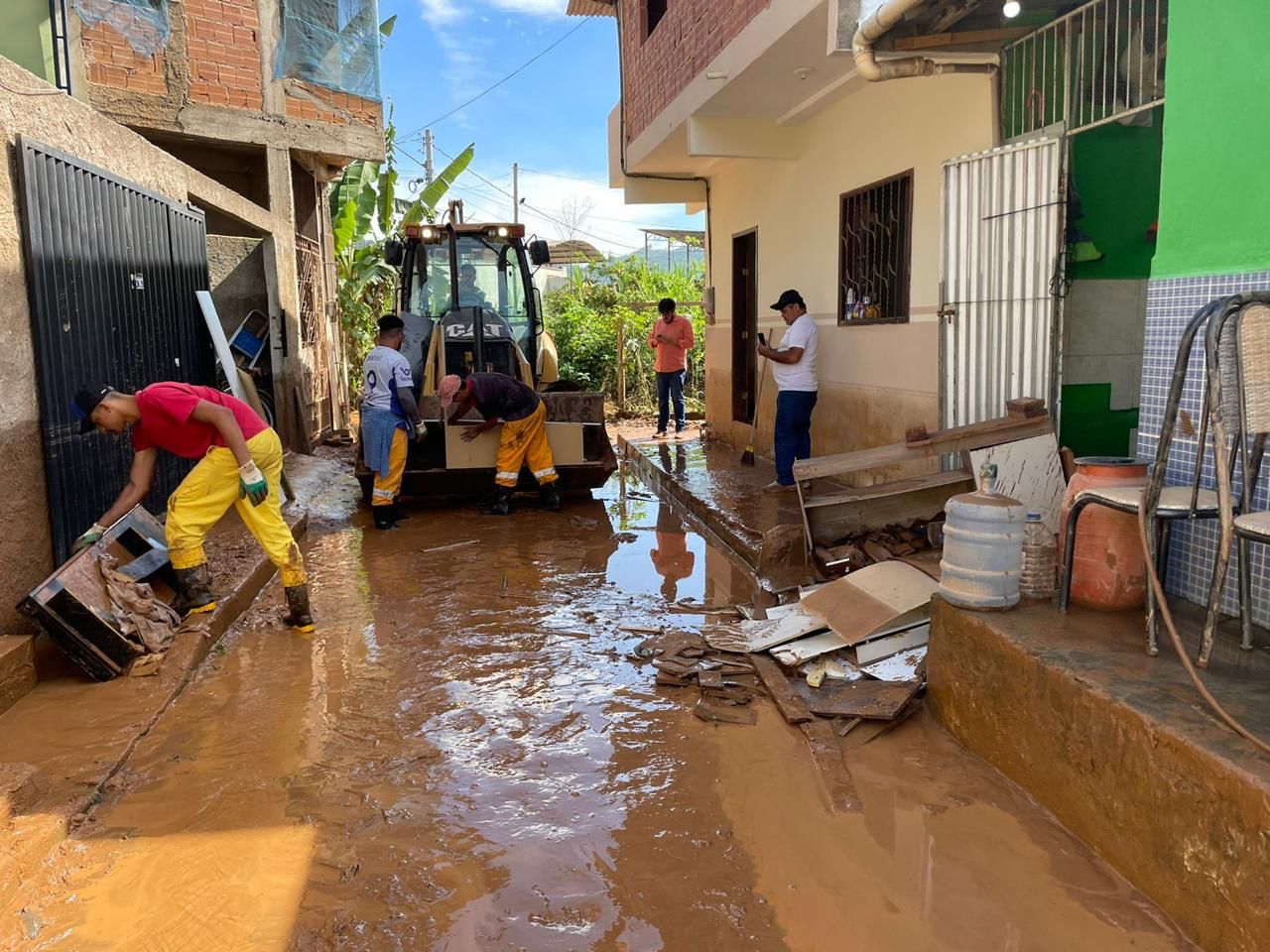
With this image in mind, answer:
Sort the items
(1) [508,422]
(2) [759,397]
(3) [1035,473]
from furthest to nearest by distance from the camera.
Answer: (2) [759,397] → (1) [508,422] → (3) [1035,473]

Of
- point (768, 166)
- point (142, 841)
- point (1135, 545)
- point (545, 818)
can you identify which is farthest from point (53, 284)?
point (768, 166)

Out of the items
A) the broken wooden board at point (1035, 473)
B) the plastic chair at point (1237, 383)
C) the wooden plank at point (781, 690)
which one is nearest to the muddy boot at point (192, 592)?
the wooden plank at point (781, 690)

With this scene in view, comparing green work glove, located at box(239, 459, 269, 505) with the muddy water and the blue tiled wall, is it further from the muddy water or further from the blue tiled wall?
the blue tiled wall

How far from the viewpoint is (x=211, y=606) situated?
499 centimetres

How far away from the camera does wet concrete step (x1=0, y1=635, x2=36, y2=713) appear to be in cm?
388

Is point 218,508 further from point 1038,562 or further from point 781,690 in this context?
point 1038,562

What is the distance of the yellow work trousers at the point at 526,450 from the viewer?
795 cm

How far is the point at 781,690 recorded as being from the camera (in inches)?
164

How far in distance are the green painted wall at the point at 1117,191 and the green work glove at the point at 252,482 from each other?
4888 mm

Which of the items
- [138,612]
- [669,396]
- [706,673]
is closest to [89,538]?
[138,612]

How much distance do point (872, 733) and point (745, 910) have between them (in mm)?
1283

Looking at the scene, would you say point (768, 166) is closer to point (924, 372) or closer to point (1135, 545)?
point (924, 372)

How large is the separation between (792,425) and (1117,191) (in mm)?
3073

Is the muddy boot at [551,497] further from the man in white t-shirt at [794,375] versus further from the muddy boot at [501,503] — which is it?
the man in white t-shirt at [794,375]
